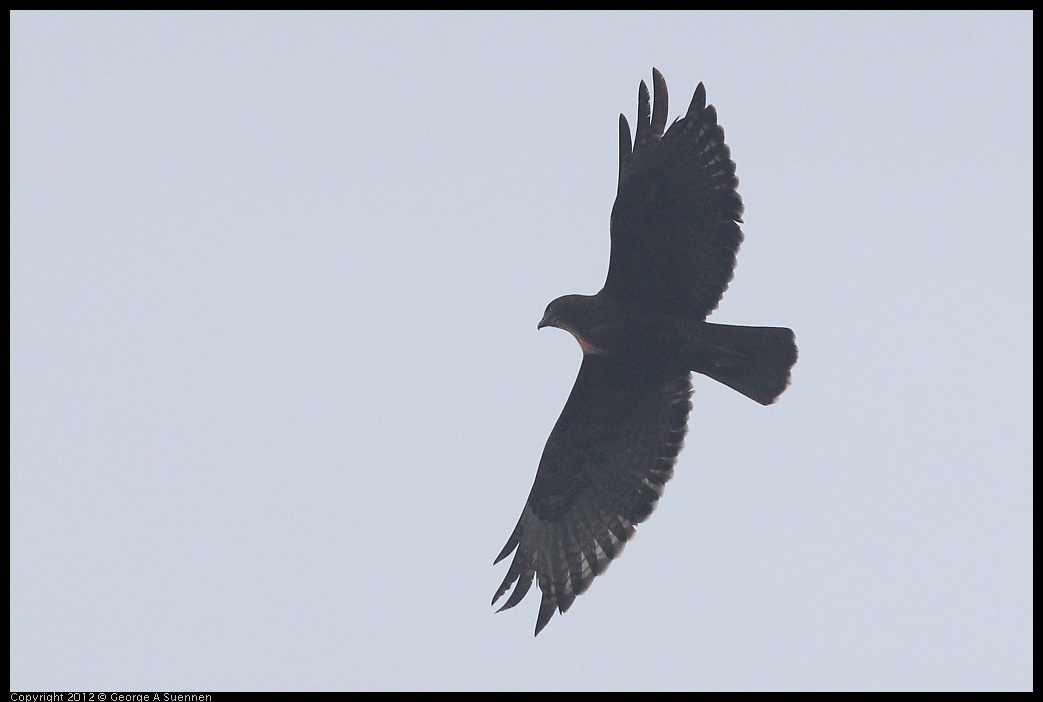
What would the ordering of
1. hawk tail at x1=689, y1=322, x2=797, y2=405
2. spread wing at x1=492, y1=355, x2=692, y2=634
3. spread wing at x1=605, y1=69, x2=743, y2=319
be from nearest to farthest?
spread wing at x1=605, y1=69, x2=743, y2=319, hawk tail at x1=689, y1=322, x2=797, y2=405, spread wing at x1=492, y1=355, x2=692, y2=634

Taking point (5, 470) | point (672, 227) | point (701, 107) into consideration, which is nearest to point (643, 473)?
point (672, 227)

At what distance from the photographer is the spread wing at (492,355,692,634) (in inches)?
376

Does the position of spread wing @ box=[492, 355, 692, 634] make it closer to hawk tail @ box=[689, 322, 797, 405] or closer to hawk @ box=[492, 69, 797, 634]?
hawk @ box=[492, 69, 797, 634]

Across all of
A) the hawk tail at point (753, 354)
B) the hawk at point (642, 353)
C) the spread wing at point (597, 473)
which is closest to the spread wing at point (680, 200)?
the hawk at point (642, 353)

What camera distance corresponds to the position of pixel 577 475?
9.84m

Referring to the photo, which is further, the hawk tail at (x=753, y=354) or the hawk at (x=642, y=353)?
the hawk tail at (x=753, y=354)

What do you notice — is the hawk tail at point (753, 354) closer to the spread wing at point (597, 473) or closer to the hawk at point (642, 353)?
the hawk at point (642, 353)

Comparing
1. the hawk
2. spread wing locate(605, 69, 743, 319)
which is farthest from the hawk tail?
spread wing locate(605, 69, 743, 319)

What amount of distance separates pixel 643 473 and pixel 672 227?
189cm

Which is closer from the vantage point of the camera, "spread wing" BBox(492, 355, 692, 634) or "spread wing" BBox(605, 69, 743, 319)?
"spread wing" BBox(605, 69, 743, 319)

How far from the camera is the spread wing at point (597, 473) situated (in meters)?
9.54

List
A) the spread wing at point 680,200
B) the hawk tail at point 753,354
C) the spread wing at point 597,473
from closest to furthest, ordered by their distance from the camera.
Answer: the spread wing at point 680,200 < the hawk tail at point 753,354 < the spread wing at point 597,473

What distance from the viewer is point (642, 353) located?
30.5 feet

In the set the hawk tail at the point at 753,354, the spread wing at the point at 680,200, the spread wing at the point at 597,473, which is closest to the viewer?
the spread wing at the point at 680,200
